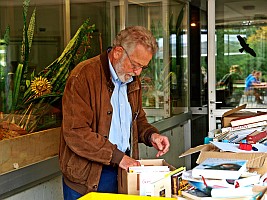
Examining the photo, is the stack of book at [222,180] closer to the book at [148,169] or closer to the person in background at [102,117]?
the book at [148,169]

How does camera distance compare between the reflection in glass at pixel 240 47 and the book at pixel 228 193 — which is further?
the reflection in glass at pixel 240 47

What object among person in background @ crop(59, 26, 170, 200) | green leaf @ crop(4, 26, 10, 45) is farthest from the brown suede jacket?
green leaf @ crop(4, 26, 10, 45)

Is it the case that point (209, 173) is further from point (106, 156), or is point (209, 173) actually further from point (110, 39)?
point (110, 39)

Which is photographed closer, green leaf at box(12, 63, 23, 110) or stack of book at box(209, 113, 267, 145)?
stack of book at box(209, 113, 267, 145)

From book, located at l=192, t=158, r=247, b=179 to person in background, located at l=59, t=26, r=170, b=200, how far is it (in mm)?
295

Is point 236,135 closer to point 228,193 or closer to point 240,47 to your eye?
point 228,193

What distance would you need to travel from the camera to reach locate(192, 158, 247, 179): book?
5.94 feet

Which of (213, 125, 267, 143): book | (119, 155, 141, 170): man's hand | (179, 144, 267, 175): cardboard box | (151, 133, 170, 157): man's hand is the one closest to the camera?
(119, 155, 141, 170): man's hand

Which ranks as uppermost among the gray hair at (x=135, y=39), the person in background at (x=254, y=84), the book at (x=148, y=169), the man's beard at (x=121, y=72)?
the gray hair at (x=135, y=39)

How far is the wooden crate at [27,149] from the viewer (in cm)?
293

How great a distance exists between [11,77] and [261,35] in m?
3.53

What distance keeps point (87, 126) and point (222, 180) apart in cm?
68

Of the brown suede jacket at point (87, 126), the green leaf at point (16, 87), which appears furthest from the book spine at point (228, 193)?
the green leaf at point (16, 87)

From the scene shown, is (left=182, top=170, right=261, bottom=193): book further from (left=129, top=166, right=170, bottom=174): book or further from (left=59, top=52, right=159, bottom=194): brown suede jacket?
(left=59, top=52, right=159, bottom=194): brown suede jacket
